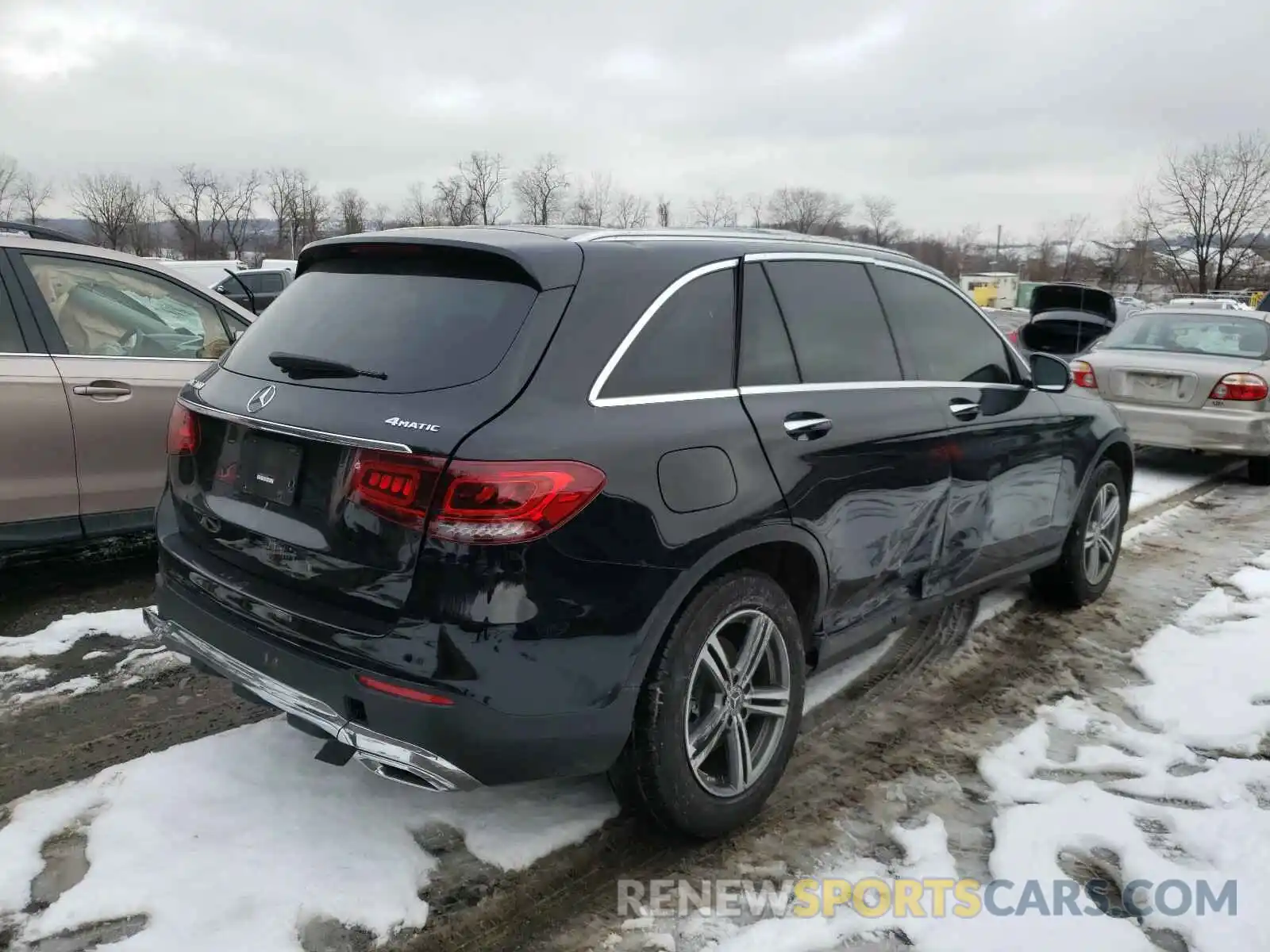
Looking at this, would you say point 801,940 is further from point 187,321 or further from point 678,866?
point 187,321

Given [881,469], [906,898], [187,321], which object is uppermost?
[187,321]

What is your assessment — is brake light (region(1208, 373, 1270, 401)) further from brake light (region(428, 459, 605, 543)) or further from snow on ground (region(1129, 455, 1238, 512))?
brake light (region(428, 459, 605, 543))

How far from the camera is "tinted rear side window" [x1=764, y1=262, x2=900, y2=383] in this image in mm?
3227

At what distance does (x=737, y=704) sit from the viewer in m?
2.93

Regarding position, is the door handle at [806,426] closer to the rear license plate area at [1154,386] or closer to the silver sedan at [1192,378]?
the silver sedan at [1192,378]

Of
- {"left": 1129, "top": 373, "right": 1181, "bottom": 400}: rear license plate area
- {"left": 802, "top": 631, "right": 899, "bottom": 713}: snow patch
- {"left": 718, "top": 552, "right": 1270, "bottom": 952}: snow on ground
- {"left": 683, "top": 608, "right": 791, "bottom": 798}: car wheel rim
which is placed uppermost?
{"left": 1129, "top": 373, "right": 1181, "bottom": 400}: rear license plate area

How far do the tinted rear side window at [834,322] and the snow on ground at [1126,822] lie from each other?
1488mm

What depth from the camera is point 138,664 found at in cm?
398

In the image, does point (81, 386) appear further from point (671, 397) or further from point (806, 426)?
point (806, 426)

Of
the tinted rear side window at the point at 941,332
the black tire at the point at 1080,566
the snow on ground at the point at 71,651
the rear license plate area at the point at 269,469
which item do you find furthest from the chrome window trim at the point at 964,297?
the snow on ground at the point at 71,651

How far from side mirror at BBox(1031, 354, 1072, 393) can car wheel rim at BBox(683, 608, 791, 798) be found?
7.48 ft

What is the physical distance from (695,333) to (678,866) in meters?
1.58

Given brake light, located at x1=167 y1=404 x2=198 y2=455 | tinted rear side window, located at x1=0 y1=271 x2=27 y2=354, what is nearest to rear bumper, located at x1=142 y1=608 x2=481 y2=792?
brake light, located at x1=167 y1=404 x2=198 y2=455

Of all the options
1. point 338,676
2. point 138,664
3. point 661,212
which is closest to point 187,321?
point 138,664
